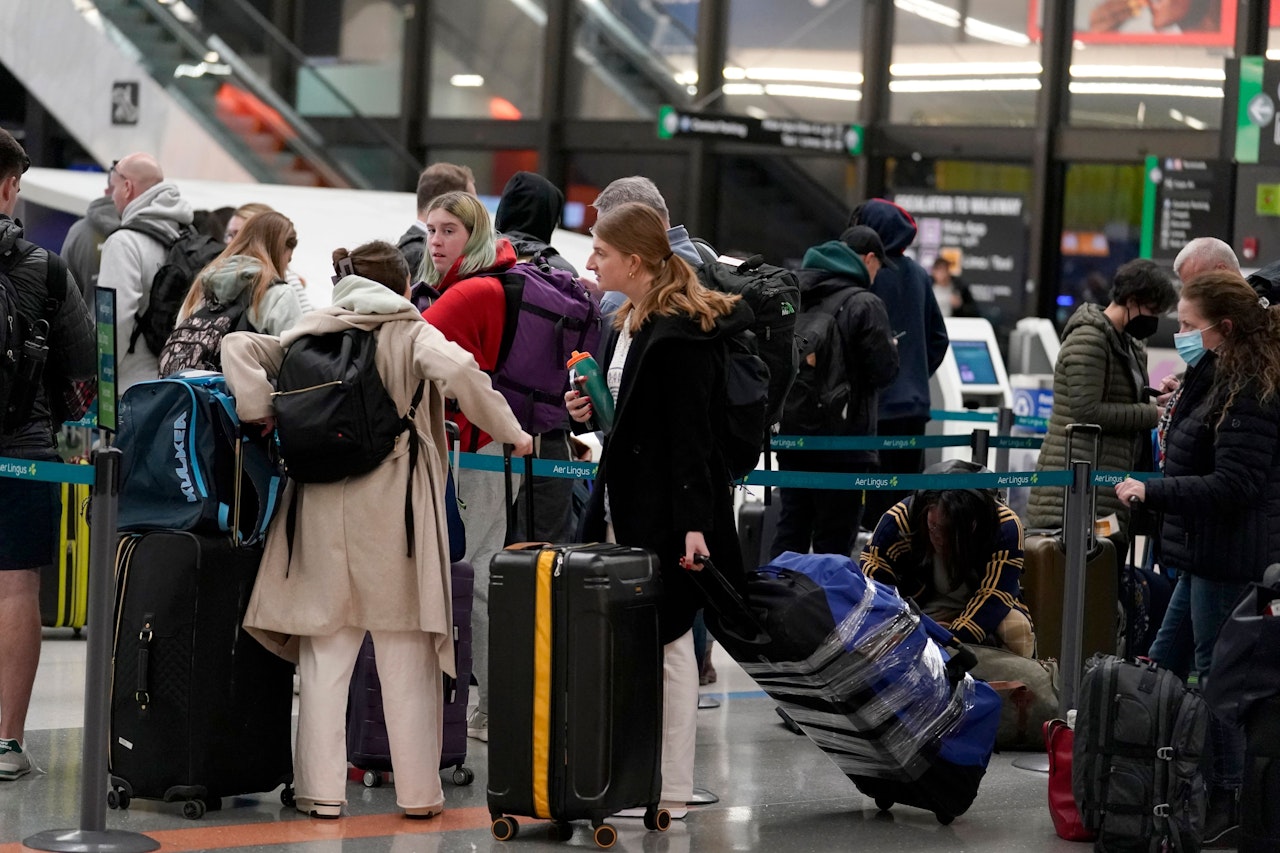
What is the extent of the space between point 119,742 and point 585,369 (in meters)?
1.55

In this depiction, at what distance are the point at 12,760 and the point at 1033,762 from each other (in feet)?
10.4

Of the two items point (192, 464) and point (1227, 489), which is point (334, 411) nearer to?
point (192, 464)

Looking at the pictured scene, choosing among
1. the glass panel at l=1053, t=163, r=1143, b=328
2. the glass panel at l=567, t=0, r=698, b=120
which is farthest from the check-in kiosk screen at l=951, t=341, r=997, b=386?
the glass panel at l=567, t=0, r=698, b=120

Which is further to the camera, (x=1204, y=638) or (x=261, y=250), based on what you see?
(x=261, y=250)

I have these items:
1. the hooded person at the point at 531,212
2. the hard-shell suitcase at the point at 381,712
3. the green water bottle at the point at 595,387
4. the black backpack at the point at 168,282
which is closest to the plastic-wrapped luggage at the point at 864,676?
the green water bottle at the point at 595,387

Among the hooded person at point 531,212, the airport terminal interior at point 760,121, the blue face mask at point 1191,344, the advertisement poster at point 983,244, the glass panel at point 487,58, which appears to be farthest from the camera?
the glass panel at point 487,58

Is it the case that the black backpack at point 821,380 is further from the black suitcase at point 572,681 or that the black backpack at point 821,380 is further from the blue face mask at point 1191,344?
the black suitcase at point 572,681

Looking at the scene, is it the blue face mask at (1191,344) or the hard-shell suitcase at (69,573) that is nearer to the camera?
the blue face mask at (1191,344)

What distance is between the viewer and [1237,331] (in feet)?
17.5

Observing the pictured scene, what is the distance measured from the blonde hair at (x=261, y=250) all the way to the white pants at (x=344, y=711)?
1.62 metres

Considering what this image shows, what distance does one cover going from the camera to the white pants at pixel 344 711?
16.0 feet

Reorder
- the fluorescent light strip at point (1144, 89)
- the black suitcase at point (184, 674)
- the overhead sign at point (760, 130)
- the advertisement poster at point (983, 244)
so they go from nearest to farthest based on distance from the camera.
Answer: the black suitcase at point (184, 674)
the overhead sign at point (760, 130)
the fluorescent light strip at point (1144, 89)
the advertisement poster at point (983, 244)

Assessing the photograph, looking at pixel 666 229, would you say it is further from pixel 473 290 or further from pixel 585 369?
pixel 473 290

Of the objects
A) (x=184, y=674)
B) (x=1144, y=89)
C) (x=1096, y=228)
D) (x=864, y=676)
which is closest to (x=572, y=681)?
(x=864, y=676)
